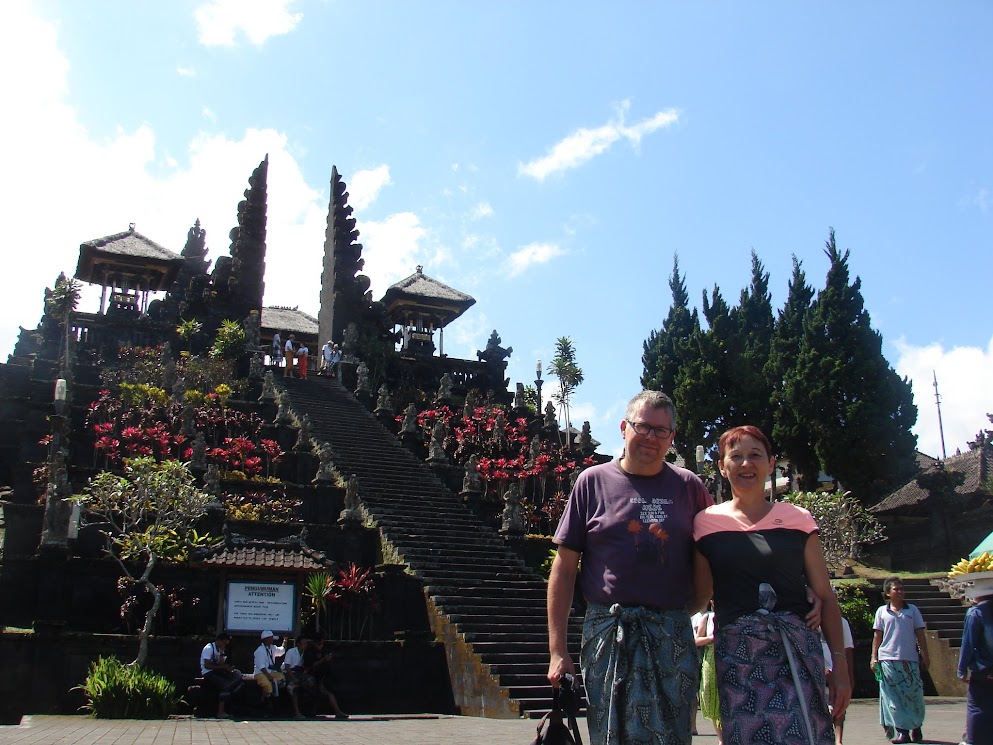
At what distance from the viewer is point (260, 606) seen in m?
12.5

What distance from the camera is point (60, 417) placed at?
1625 centimetres

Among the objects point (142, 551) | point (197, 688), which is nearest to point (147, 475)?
point (142, 551)

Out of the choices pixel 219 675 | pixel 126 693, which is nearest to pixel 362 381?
pixel 219 675

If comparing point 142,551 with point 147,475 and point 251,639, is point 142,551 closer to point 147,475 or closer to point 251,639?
point 147,475

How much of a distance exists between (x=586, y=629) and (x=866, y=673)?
14.4 metres

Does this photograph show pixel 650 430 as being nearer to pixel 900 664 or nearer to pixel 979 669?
pixel 979 669

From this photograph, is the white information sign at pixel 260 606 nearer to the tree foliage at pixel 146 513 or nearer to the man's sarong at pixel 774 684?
the tree foliage at pixel 146 513

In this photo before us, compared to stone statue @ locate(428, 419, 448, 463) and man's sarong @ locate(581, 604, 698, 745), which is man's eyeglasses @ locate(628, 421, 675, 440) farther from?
stone statue @ locate(428, 419, 448, 463)

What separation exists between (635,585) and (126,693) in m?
8.74

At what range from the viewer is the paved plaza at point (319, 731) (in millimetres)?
8500

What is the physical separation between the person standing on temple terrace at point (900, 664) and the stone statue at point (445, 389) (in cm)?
2163

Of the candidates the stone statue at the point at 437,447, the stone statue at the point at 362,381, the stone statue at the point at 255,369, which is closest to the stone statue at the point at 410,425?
the stone statue at the point at 437,447

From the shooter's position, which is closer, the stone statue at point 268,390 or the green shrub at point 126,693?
the green shrub at point 126,693

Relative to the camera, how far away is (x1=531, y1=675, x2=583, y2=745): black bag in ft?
12.0
